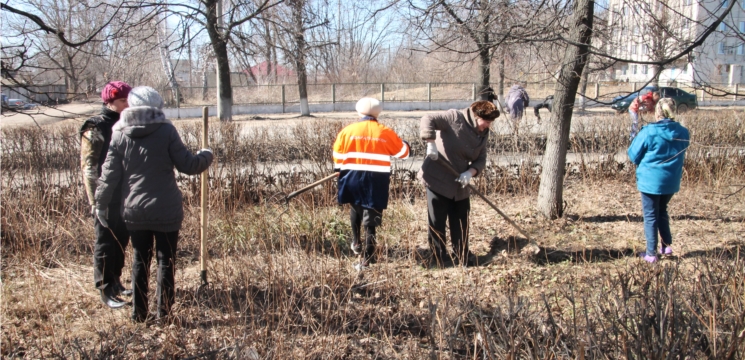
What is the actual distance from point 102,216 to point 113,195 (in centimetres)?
14

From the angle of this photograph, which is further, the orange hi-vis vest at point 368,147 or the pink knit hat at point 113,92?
the orange hi-vis vest at point 368,147

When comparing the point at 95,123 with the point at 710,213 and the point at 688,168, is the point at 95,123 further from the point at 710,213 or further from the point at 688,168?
the point at 688,168

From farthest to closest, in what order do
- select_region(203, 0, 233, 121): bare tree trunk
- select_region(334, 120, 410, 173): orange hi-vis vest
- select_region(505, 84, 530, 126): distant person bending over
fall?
select_region(203, 0, 233, 121): bare tree trunk
select_region(505, 84, 530, 126): distant person bending over
select_region(334, 120, 410, 173): orange hi-vis vest

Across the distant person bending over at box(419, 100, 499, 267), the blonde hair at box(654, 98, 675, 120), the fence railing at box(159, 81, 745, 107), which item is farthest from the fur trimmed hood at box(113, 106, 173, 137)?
the fence railing at box(159, 81, 745, 107)

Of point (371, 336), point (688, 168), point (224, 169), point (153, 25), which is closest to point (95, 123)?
point (371, 336)

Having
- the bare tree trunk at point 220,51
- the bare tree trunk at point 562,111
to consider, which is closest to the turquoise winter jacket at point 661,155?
the bare tree trunk at point 562,111

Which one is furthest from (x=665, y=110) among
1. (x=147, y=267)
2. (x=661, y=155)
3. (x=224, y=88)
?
(x=224, y=88)

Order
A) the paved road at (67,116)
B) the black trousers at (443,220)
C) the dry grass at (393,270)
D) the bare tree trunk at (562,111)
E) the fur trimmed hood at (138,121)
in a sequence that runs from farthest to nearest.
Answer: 1. the bare tree trunk at (562,111)
2. the black trousers at (443,220)
3. the paved road at (67,116)
4. the fur trimmed hood at (138,121)
5. the dry grass at (393,270)

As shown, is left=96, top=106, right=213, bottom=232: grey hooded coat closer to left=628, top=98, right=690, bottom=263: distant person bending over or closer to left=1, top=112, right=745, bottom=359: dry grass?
left=1, top=112, right=745, bottom=359: dry grass

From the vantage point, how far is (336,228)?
4.78 m

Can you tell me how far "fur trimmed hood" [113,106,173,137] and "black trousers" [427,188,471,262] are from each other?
2.12 meters

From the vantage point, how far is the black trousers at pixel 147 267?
2.95m

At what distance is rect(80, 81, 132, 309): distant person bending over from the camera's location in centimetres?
316

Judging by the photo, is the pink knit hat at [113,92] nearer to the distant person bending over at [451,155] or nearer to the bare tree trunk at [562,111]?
the distant person bending over at [451,155]
